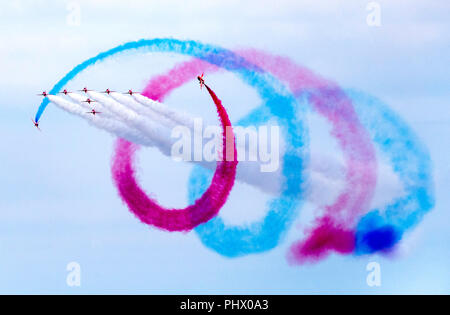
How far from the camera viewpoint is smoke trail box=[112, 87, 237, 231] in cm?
8250

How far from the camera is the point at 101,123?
83.7 metres

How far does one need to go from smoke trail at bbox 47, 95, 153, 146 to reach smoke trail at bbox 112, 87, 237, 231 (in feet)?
3.19

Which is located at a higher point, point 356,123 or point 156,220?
point 356,123

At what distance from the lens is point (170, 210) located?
83.6m

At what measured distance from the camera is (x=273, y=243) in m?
84.5

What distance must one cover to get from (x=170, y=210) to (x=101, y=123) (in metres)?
6.72

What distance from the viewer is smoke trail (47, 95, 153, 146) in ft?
273

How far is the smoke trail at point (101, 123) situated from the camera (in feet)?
273

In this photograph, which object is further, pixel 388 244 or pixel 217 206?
pixel 388 244

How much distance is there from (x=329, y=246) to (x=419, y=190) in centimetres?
720

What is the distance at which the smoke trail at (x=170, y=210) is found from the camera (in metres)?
82.5

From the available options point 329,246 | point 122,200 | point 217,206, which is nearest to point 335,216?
point 329,246

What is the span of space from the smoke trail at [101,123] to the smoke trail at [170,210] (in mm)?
972

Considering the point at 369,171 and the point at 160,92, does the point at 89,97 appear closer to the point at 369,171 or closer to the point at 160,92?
the point at 160,92
